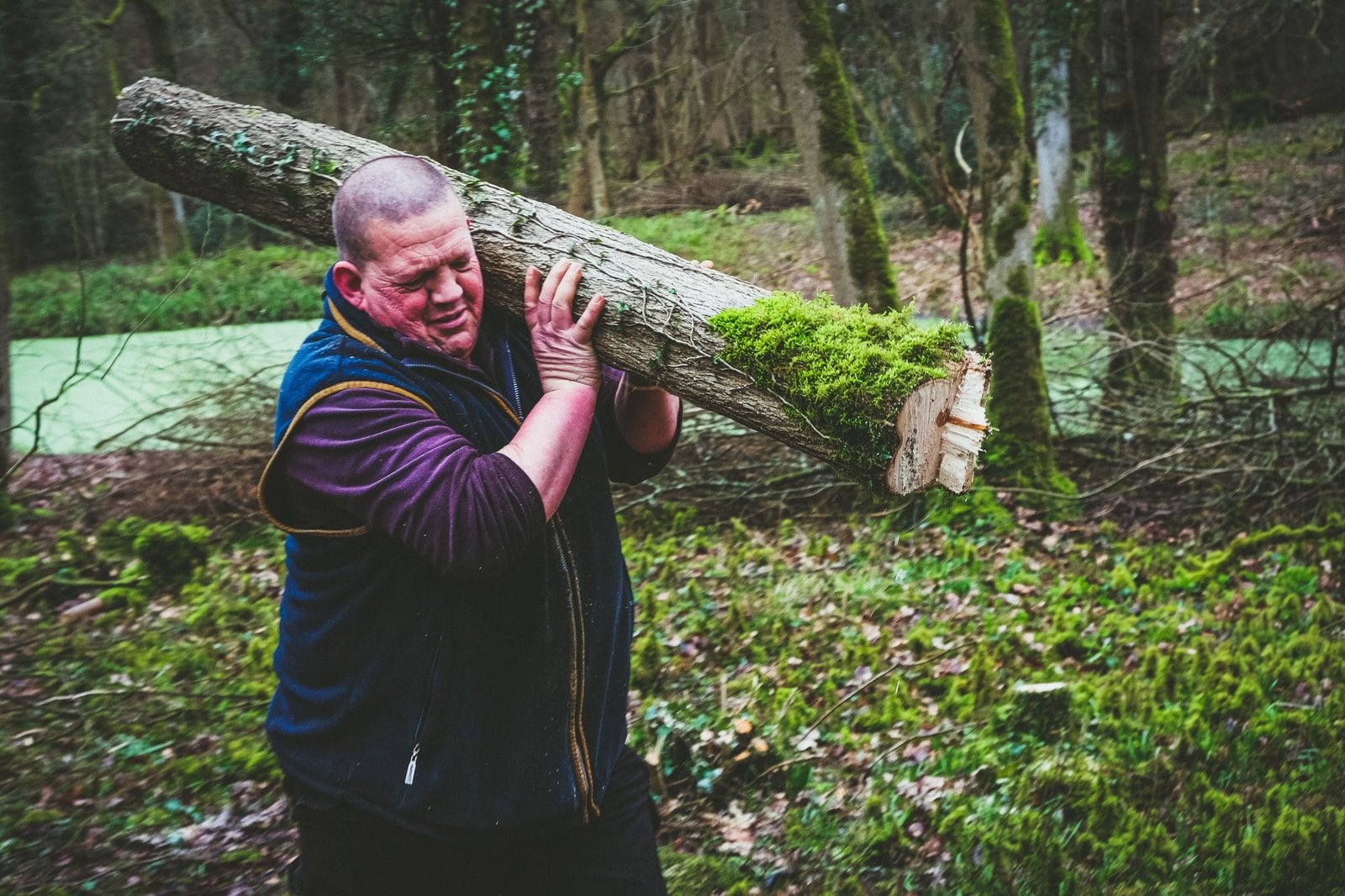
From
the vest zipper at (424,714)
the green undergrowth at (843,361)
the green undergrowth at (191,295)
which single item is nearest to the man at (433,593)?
the vest zipper at (424,714)

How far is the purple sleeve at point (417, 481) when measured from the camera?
6.63 ft

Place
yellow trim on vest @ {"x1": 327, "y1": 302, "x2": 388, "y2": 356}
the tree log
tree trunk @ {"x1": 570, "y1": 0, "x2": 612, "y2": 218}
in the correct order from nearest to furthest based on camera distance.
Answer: yellow trim on vest @ {"x1": 327, "y1": 302, "x2": 388, "y2": 356} → the tree log → tree trunk @ {"x1": 570, "y1": 0, "x2": 612, "y2": 218}

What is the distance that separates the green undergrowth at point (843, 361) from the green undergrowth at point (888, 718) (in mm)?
1963

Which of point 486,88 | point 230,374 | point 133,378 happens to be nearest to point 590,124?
point 133,378

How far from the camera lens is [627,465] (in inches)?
109

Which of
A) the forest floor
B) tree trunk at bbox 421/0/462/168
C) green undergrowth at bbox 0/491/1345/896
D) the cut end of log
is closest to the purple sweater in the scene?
the cut end of log

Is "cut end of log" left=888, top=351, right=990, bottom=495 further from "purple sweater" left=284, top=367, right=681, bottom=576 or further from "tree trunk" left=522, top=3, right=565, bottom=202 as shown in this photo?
"tree trunk" left=522, top=3, right=565, bottom=202

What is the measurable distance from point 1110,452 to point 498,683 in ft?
21.5

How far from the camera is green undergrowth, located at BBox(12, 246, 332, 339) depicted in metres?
17.1

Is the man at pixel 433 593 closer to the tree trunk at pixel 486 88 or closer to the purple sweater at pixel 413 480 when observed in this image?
the purple sweater at pixel 413 480

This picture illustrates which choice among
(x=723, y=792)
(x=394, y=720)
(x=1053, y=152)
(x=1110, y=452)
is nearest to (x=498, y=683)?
(x=394, y=720)

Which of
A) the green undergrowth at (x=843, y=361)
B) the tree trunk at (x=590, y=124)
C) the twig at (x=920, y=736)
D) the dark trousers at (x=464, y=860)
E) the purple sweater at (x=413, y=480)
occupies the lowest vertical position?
the twig at (x=920, y=736)

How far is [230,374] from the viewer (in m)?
8.73

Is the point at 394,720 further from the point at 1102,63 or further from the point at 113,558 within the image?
the point at 1102,63
